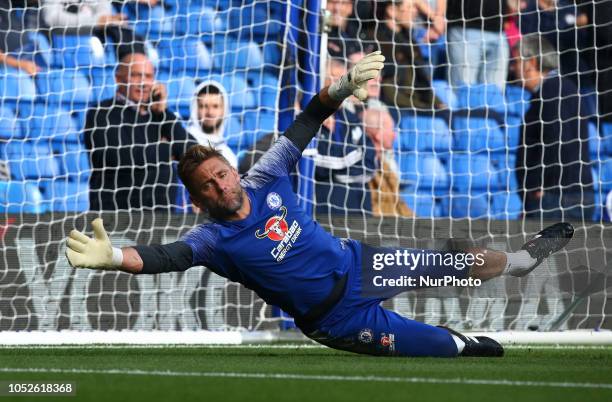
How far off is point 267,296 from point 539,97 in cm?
532

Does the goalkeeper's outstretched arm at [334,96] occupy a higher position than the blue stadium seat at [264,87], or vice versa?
the blue stadium seat at [264,87]

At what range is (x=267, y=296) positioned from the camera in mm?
6191

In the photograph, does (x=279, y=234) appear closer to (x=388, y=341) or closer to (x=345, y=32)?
(x=388, y=341)

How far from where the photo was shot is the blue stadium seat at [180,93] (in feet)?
33.6

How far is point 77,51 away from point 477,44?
4.02 m

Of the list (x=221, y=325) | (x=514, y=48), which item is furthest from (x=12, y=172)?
(x=514, y=48)

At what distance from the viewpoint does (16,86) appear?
33.6 feet

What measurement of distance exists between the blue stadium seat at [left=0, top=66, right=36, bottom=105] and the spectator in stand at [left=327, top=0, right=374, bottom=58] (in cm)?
280

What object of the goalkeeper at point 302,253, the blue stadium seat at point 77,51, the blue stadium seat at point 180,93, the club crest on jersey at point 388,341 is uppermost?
the blue stadium seat at point 77,51

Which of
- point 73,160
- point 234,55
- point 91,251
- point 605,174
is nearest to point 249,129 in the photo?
point 234,55

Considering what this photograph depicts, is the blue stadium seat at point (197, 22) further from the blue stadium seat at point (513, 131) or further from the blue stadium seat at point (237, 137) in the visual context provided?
the blue stadium seat at point (513, 131)

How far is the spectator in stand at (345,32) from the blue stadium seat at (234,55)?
725 mm

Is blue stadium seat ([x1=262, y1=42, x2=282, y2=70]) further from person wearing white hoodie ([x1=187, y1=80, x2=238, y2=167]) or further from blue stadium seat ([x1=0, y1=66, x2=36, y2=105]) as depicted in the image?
blue stadium seat ([x1=0, y1=66, x2=36, y2=105])

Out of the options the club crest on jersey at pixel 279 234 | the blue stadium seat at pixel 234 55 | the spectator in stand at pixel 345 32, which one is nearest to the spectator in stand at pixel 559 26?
the spectator in stand at pixel 345 32
